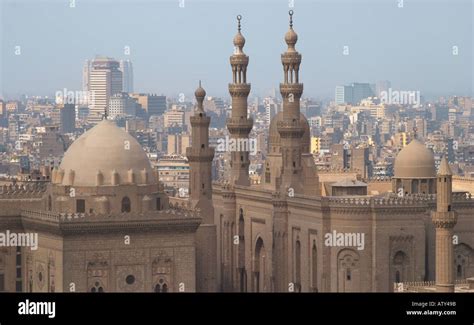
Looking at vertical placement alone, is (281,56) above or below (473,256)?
above

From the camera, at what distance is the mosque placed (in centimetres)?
6525

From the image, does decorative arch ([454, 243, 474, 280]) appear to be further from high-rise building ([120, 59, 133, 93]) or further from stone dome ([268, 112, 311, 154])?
high-rise building ([120, 59, 133, 93])

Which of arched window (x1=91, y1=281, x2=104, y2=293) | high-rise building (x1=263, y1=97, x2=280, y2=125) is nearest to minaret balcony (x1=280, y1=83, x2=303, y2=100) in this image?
arched window (x1=91, y1=281, x2=104, y2=293)

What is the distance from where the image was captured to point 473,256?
73.1 m

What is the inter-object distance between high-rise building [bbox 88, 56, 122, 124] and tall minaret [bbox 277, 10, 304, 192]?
67962mm

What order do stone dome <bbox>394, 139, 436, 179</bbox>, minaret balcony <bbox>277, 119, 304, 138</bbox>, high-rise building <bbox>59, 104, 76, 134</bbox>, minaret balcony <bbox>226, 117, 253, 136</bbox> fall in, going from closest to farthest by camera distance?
minaret balcony <bbox>277, 119, 304, 138</bbox> → stone dome <bbox>394, 139, 436, 179</bbox> → minaret balcony <bbox>226, 117, 253, 136</bbox> → high-rise building <bbox>59, 104, 76, 134</bbox>

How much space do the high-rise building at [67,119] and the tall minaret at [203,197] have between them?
76269mm

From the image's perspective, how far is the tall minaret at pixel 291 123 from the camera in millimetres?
73500

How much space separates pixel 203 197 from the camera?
72.1 metres

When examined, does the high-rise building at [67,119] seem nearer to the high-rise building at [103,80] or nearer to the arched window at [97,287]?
the high-rise building at [103,80]

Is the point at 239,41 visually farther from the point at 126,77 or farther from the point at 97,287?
the point at 126,77

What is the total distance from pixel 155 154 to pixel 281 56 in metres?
79.3
